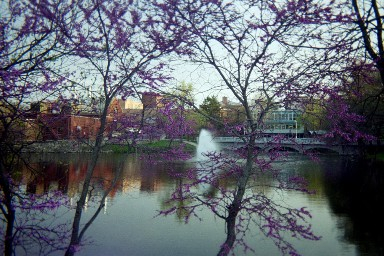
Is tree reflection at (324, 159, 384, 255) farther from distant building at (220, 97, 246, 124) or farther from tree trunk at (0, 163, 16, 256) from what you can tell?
tree trunk at (0, 163, 16, 256)

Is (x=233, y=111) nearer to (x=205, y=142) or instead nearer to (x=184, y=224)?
(x=184, y=224)

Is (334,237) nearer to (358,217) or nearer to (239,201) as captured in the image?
(358,217)

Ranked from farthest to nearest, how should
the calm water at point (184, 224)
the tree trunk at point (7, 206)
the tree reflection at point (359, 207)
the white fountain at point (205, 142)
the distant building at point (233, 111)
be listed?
the tree reflection at point (359, 207), the calm water at point (184, 224), the white fountain at point (205, 142), the distant building at point (233, 111), the tree trunk at point (7, 206)

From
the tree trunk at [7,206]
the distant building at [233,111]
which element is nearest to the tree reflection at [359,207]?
the distant building at [233,111]

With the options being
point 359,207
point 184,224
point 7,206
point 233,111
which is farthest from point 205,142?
point 7,206

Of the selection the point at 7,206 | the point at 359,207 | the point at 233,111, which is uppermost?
the point at 233,111

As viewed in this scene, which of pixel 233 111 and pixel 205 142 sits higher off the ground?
pixel 233 111

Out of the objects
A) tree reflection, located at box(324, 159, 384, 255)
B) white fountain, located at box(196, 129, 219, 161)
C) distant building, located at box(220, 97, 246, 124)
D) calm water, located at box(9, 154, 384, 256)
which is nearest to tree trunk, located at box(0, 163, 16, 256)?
calm water, located at box(9, 154, 384, 256)

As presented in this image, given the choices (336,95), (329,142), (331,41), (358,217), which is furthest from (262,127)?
(358,217)

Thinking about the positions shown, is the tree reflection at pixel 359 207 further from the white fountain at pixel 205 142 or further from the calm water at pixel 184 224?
the white fountain at pixel 205 142

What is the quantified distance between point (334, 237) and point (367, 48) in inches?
308

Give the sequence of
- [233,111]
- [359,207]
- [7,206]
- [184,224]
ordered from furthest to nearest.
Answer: [359,207], [184,224], [233,111], [7,206]

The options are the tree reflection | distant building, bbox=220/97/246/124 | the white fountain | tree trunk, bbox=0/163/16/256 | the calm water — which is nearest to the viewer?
tree trunk, bbox=0/163/16/256

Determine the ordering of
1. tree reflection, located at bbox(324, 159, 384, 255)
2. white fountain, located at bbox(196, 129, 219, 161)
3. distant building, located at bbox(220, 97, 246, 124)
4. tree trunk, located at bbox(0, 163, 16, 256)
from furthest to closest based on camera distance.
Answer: tree reflection, located at bbox(324, 159, 384, 255) → white fountain, located at bbox(196, 129, 219, 161) → distant building, located at bbox(220, 97, 246, 124) → tree trunk, located at bbox(0, 163, 16, 256)
